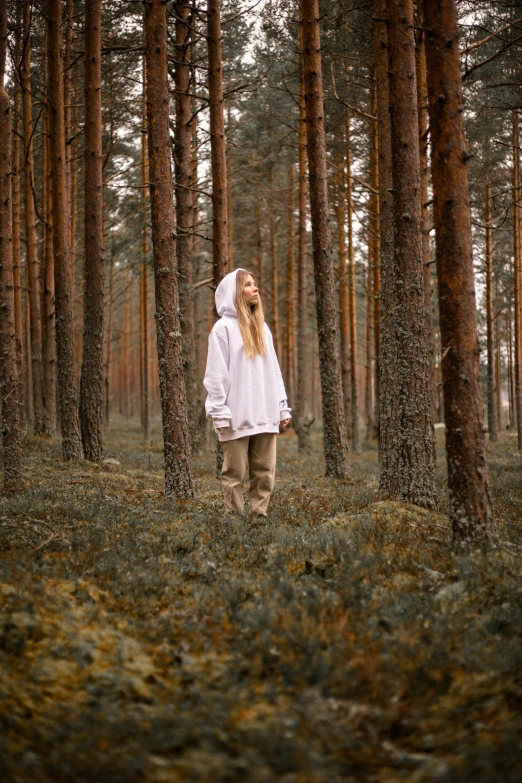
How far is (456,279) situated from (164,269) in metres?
4.46

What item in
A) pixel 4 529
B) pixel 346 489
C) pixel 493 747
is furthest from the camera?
pixel 346 489

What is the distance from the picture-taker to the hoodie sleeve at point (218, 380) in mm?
6797

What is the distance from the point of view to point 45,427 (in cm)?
1702

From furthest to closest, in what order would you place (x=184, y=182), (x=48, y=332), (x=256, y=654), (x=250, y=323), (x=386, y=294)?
(x=48, y=332)
(x=184, y=182)
(x=386, y=294)
(x=250, y=323)
(x=256, y=654)

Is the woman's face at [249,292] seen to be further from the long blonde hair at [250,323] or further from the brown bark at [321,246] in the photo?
the brown bark at [321,246]

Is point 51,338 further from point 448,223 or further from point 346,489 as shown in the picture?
point 448,223

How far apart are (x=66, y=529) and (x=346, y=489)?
523 cm

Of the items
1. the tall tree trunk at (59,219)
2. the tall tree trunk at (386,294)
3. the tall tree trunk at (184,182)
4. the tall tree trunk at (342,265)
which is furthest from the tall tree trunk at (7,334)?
the tall tree trunk at (342,265)

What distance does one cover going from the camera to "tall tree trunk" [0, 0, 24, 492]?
318 inches

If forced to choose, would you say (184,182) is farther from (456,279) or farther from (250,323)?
(456,279)

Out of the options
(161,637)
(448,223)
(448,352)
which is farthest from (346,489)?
(161,637)

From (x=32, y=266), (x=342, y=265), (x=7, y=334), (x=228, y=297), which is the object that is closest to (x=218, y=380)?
(x=228, y=297)

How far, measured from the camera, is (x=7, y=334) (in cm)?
820

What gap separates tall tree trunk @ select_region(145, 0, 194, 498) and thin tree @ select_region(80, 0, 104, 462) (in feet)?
13.3
